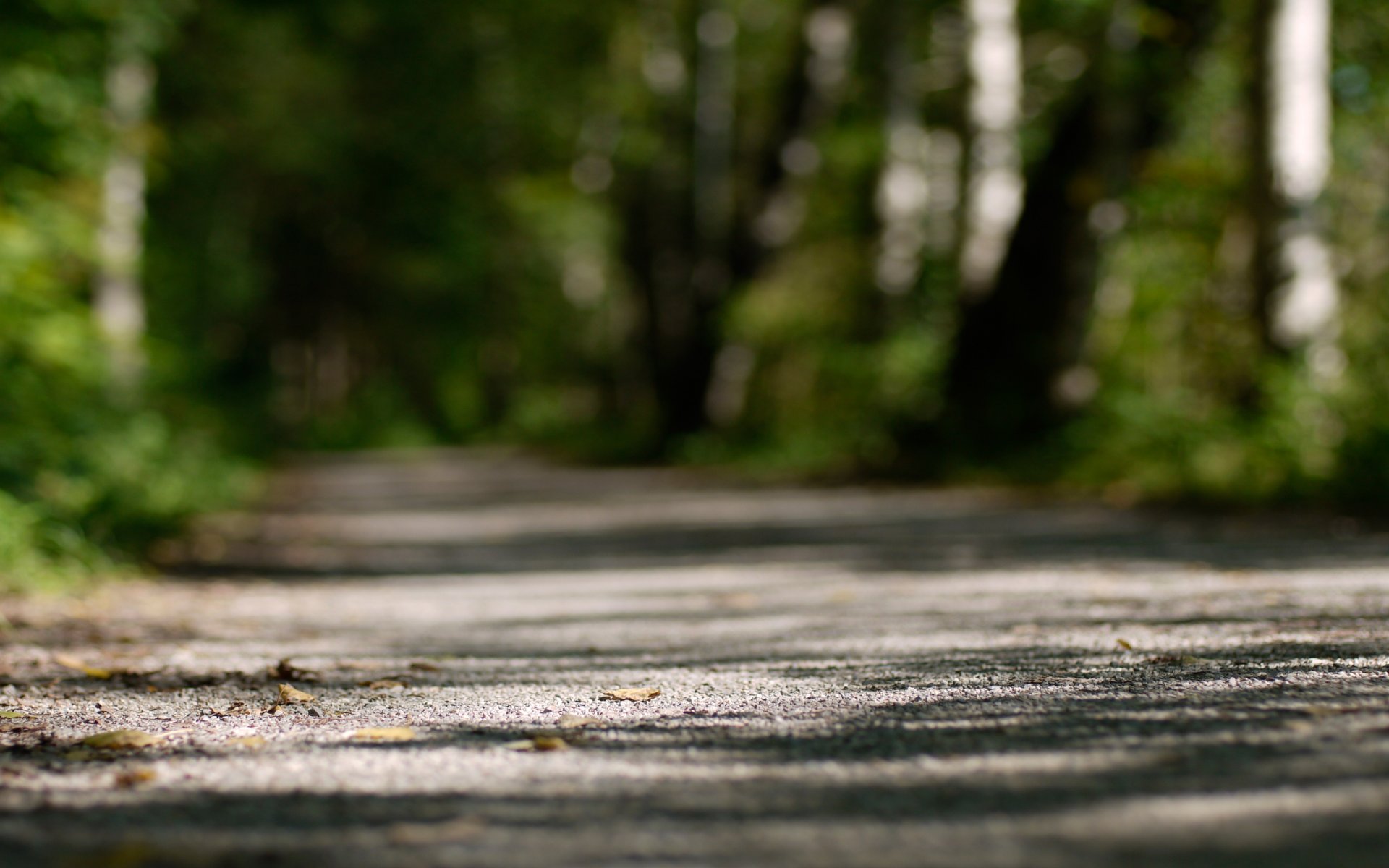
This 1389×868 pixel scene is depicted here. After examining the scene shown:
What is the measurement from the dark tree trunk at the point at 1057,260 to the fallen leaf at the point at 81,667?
10811 mm

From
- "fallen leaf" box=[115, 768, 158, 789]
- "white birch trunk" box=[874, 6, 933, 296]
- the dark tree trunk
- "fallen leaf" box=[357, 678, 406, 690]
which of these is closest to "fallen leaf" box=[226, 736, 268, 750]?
"fallen leaf" box=[115, 768, 158, 789]

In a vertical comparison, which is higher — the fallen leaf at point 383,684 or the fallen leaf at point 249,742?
the fallen leaf at point 249,742

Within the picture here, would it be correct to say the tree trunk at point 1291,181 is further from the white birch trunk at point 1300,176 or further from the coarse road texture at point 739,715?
the coarse road texture at point 739,715

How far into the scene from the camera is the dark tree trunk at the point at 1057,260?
14.2m

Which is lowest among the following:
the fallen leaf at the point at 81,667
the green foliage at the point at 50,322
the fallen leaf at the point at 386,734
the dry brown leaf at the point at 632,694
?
the fallen leaf at the point at 81,667

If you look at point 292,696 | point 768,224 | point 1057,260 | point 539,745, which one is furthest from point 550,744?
point 768,224

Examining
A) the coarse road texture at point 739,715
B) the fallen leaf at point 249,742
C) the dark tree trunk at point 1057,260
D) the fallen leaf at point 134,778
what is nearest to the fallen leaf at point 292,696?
the coarse road texture at point 739,715

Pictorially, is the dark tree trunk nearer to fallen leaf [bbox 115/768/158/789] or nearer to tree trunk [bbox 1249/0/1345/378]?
tree trunk [bbox 1249/0/1345/378]

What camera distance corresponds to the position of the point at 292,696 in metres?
4.05

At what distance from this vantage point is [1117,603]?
551 centimetres

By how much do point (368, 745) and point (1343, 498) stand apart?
7.28 metres

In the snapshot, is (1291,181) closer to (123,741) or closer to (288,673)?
(288,673)

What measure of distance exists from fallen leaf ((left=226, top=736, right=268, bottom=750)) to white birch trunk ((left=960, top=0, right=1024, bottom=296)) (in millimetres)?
13459

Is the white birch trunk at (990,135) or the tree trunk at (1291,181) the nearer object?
the tree trunk at (1291,181)
